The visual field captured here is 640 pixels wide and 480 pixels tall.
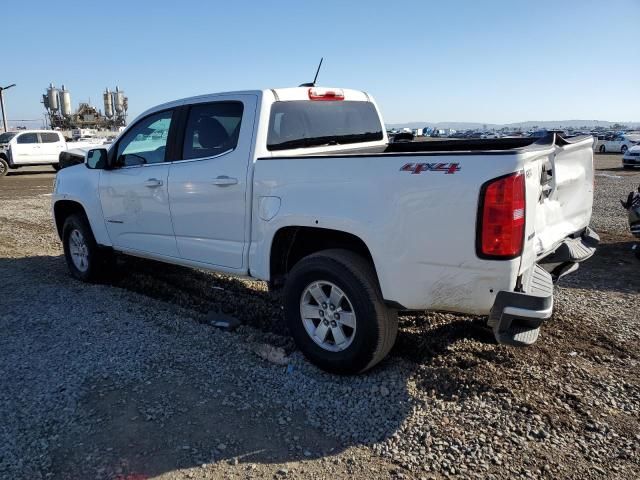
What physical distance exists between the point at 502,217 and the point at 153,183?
3.29m

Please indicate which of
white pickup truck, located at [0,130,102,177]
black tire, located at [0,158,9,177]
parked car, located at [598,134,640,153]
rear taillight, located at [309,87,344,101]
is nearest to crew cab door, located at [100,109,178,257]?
rear taillight, located at [309,87,344,101]

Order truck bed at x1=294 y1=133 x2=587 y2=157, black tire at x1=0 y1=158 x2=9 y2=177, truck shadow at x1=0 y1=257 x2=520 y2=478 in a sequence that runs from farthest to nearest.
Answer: black tire at x1=0 y1=158 x2=9 y2=177 < truck bed at x1=294 y1=133 x2=587 y2=157 < truck shadow at x1=0 y1=257 x2=520 y2=478

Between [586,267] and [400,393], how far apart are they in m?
4.11

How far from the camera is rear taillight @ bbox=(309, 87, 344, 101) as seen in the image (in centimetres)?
462

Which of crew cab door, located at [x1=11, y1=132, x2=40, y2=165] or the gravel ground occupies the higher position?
crew cab door, located at [x1=11, y1=132, x2=40, y2=165]

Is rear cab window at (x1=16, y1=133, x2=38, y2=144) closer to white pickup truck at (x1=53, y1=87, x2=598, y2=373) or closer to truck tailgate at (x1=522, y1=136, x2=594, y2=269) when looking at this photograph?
white pickup truck at (x1=53, y1=87, x2=598, y2=373)

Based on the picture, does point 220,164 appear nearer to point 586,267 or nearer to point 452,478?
point 452,478

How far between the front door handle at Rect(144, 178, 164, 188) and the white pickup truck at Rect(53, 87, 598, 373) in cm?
3

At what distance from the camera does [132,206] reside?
5.20m

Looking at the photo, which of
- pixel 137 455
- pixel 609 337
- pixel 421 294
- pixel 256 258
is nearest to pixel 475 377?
pixel 421 294

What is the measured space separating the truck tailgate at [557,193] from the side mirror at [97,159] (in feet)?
14.1

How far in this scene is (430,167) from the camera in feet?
9.82

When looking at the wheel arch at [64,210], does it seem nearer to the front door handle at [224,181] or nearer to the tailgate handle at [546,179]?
the front door handle at [224,181]

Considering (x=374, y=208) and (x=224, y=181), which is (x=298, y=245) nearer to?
(x=224, y=181)
